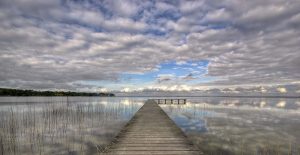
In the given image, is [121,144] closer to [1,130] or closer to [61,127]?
[61,127]

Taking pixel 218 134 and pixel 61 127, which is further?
pixel 61 127

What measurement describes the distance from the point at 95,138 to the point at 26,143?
3546mm

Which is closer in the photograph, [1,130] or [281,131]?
[1,130]

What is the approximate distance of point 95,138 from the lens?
1142cm

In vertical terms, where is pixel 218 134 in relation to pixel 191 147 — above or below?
below

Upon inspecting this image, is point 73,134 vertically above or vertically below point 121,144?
below

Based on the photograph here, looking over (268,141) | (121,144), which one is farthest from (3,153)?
(268,141)

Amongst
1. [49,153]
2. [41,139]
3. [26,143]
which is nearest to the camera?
[49,153]

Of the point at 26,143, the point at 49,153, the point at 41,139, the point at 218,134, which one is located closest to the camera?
the point at 49,153

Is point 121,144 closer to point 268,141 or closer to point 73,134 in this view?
→ point 73,134

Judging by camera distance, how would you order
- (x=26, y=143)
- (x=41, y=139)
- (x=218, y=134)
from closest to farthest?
1. (x=26, y=143)
2. (x=41, y=139)
3. (x=218, y=134)

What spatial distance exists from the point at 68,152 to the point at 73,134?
3.74 m

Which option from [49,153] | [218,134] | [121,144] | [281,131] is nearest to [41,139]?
[49,153]

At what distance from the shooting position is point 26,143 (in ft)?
33.8
